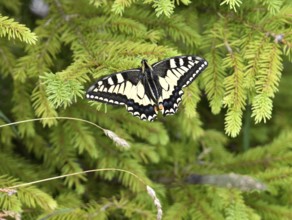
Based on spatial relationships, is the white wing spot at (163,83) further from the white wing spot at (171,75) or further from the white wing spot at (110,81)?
the white wing spot at (110,81)

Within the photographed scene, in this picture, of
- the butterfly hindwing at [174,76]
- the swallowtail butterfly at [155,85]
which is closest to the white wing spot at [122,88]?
the swallowtail butterfly at [155,85]

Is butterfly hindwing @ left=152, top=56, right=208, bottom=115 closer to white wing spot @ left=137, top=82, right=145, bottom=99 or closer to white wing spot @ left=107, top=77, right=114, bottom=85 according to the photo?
white wing spot @ left=137, top=82, right=145, bottom=99

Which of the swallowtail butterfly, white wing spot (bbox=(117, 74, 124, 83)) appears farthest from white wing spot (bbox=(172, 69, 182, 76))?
white wing spot (bbox=(117, 74, 124, 83))

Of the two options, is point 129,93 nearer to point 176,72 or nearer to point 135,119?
point 176,72

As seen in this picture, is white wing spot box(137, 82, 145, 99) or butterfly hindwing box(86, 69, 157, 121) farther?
white wing spot box(137, 82, 145, 99)

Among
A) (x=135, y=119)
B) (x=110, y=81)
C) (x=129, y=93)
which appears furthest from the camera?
(x=135, y=119)

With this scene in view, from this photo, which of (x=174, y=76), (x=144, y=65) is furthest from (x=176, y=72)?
(x=144, y=65)

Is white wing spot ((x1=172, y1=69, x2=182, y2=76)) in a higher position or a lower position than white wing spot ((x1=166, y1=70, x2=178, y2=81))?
higher
